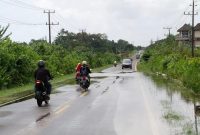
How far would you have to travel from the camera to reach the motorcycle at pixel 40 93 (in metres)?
19.4

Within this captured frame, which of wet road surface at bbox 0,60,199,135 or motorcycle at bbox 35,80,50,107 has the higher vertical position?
motorcycle at bbox 35,80,50,107

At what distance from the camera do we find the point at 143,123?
13742 mm

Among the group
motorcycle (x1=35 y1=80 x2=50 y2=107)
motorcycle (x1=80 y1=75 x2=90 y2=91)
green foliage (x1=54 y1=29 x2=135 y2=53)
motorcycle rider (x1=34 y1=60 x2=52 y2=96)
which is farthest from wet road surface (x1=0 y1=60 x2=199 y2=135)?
green foliage (x1=54 y1=29 x2=135 y2=53)

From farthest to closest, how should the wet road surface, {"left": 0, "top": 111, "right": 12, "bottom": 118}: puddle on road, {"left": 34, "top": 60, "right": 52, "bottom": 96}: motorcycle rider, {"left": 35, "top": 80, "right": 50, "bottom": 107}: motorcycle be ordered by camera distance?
1. {"left": 34, "top": 60, "right": 52, "bottom": 96}: motorcycle rider
2. {"left": 35, "top": 80, "right": 50, "bottom": 107}: motorcycle
3. {"left": 0, "top": 111, "right": 12, "bottom": 118}: puddle on road
4. the wet road surface

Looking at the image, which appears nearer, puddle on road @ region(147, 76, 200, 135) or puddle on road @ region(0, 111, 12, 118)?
puddle on road @ region(147, 76, 200, 135)

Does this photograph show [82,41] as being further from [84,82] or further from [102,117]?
[102,117]

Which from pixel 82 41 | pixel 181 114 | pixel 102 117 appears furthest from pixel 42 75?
pixel 82 41

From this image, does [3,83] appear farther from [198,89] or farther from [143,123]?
[143,123]

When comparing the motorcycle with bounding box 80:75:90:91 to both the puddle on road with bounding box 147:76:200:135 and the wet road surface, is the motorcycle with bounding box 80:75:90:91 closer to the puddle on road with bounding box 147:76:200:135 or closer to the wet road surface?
the wet road surface

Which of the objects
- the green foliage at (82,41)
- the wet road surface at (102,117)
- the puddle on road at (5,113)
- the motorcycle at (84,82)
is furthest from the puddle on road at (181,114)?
the green foliage at (82,41)

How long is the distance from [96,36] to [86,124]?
134 meters

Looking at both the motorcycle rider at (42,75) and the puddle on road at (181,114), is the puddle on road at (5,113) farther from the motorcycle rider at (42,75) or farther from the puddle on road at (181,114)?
the puddle on road at (181,114)

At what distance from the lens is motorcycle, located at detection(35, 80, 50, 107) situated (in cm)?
1938

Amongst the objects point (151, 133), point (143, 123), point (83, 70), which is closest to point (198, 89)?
point (83, 70)
